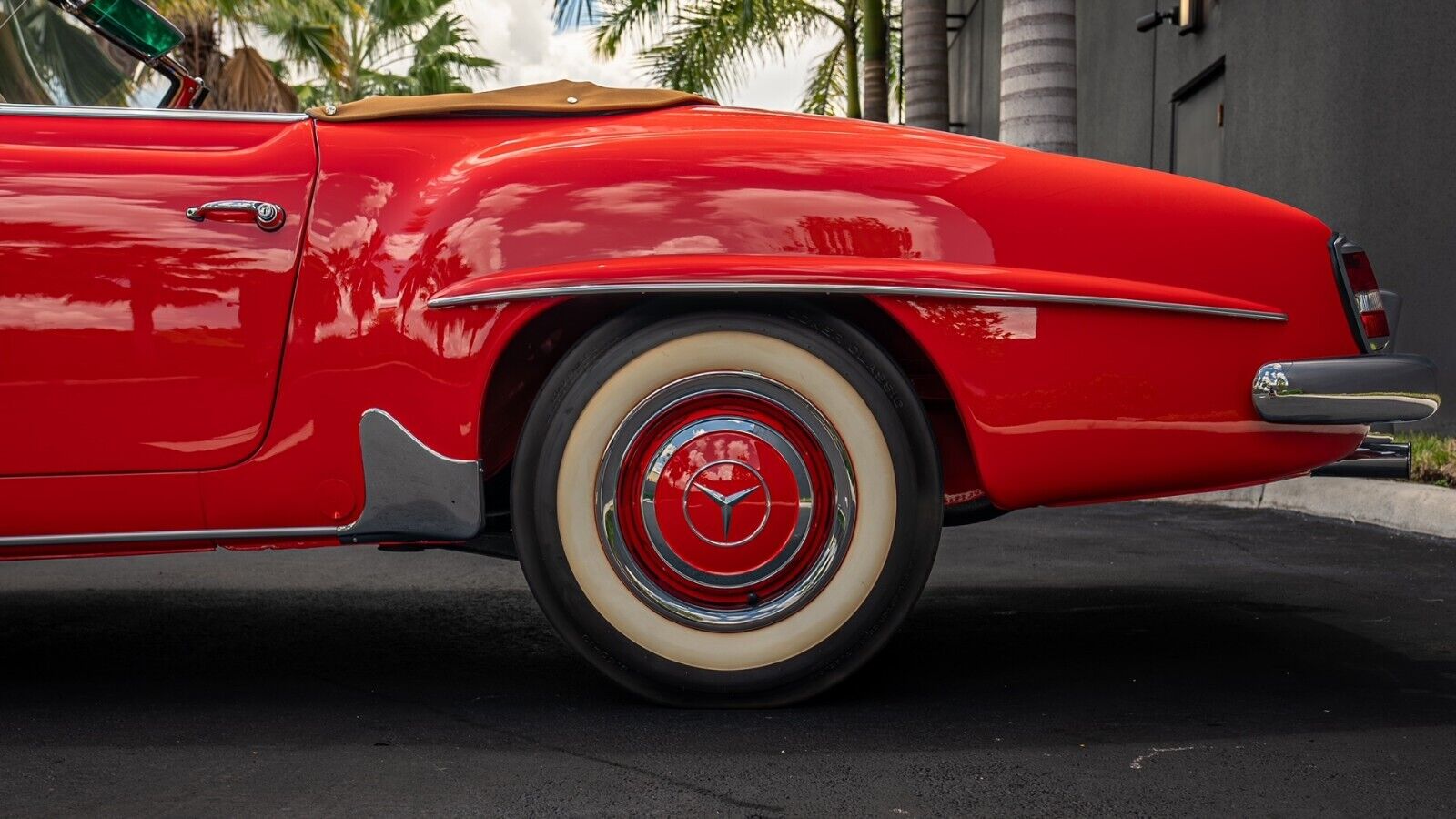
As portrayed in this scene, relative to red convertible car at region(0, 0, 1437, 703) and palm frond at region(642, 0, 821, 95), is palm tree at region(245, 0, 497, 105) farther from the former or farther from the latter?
red convertible car at region(0, 0, 1437, 703)

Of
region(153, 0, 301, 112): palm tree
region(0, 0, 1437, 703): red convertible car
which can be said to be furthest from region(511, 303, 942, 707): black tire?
region(153, 0, 301, 112): palm tree

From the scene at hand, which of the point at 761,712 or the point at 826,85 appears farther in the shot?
the point at 826,85

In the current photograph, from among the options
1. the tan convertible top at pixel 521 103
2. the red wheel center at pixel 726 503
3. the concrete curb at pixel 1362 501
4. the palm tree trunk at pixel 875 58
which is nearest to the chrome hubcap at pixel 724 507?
the red wheel center at pixel 726 503

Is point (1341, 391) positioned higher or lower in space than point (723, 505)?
higher

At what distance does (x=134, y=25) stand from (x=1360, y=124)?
672 cm

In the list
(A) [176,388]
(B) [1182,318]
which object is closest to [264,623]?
(A) [176,388]

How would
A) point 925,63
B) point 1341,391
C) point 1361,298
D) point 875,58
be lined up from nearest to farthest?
point 1341,391 < point 1361,298 < point 925,63 < point 875,58

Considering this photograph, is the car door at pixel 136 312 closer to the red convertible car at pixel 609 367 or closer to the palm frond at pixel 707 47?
the red convertible car at pixel 609 367

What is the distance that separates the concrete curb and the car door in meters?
3.93

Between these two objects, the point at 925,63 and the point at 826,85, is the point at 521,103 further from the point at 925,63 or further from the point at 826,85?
the point at 826,85

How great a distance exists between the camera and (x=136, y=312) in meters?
2.57

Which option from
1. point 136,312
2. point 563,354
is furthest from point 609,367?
point 136,312

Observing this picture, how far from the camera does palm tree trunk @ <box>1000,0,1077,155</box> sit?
28.0 ft

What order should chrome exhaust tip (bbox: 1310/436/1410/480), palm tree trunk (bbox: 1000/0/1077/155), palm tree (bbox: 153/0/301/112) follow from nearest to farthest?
chrome exhaust tip (bbox: 1310/436/1410/480) < palm tree trunk (bbox: 1000/0/1077/155) < palm tree (bbox: 153/0/301/112)
